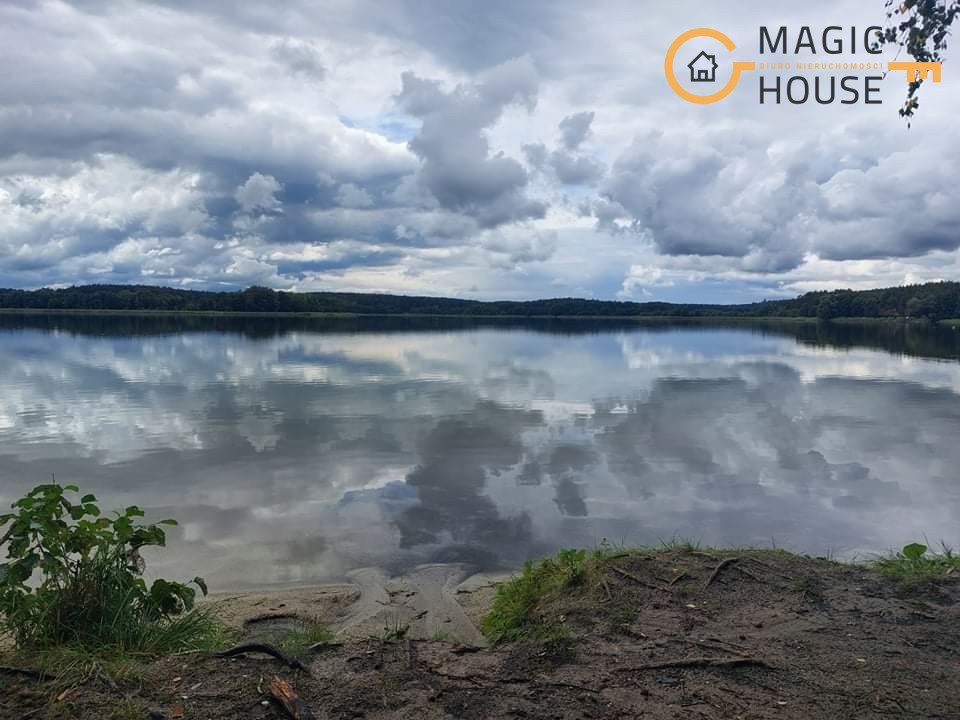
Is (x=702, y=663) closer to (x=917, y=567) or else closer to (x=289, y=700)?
(x=289, y=700)

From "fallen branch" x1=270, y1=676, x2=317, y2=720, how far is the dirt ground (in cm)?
7

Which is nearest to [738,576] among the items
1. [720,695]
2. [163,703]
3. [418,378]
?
[720,695]

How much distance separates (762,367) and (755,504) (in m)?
31.3

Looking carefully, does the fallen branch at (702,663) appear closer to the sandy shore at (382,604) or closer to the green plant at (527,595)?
the green plant at (527,595)

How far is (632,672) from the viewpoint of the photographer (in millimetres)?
5293

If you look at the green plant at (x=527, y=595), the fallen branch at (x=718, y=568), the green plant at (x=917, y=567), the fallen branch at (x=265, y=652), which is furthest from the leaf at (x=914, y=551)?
the fallen branch at (x=265, y=652)

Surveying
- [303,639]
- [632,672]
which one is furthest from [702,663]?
[303,639]

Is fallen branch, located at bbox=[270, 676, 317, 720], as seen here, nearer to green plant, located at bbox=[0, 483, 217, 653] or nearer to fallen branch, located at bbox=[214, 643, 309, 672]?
fallen branch, located at bbox=[214, 643, 309, 672]

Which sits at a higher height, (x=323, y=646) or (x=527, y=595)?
(x=323, y=646)

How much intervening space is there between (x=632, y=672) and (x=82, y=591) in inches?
178

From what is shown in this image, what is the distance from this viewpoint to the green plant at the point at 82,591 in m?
5.48

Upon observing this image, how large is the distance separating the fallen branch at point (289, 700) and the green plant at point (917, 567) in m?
6.16

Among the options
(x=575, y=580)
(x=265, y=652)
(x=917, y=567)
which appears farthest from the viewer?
(x=917, y=567)

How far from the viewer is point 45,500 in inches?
222
